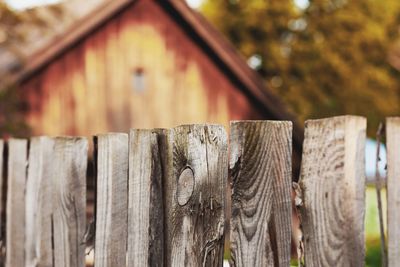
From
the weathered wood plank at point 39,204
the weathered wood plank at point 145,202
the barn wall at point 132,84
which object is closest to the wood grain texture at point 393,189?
the weathered wood plank at point 145,202

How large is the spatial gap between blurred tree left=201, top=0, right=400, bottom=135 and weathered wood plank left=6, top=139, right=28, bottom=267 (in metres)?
23.2

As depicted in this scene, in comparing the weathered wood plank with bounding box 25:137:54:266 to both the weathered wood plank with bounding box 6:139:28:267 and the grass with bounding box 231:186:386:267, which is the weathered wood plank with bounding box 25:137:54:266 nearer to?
the weathered wood plank with bounding box 6:139:28:267

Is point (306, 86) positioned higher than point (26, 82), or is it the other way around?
point (306, 86)

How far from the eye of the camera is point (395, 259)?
2172mm

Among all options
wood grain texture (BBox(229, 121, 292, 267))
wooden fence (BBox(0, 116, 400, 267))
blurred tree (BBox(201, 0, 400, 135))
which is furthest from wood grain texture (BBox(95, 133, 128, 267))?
blurred tree (BBox(201, 0, 400, 135))

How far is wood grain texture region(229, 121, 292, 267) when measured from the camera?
2338mm

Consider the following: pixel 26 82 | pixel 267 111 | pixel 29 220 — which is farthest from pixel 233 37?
pixel 29 220

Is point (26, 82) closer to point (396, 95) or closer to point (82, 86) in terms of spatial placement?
point (82, 86)

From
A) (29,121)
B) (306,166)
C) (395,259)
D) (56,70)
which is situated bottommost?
(395,259)

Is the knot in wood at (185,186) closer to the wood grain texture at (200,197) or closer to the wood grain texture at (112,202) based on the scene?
the wood grain texture at (200,197)

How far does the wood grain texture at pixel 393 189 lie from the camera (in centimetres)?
218

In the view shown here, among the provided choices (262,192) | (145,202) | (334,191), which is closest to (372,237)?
(145,202)

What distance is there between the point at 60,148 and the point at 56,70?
536 inches

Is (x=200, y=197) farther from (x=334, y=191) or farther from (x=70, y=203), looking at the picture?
(x=70, y=203)
